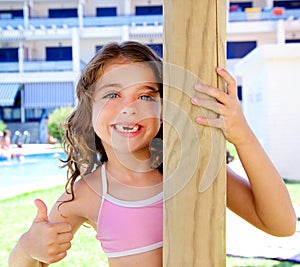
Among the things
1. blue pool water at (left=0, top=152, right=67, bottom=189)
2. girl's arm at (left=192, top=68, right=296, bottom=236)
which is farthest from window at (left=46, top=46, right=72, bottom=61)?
girl's arm at (left=192, top=68, right=296, bottom=236)

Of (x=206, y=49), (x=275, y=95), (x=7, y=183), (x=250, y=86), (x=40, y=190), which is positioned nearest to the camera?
(x=206, y=49)

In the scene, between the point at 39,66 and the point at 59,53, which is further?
the point at 59,53

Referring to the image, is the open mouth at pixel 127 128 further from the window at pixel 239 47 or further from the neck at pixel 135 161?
the window at pixel 239 47

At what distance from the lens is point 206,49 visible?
3.03 feet

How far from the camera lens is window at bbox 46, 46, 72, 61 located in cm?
2694

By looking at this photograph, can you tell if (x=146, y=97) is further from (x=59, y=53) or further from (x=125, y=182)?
(x=59, y=53)

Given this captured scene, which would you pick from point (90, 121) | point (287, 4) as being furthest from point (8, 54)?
point (90, 121)

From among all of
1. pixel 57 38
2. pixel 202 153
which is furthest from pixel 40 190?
pixel 57 38

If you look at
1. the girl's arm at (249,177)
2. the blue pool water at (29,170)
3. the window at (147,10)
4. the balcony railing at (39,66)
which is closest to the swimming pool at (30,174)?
the blue pool water at (29,170)

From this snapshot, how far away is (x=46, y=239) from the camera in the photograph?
1.18 meters

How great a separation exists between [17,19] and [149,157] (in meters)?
27.3

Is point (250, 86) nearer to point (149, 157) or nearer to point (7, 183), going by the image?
point (7, 183)

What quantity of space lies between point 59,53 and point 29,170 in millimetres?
15615

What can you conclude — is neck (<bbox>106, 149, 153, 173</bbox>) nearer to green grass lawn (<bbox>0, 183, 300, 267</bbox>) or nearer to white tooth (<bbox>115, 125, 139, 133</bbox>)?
white tooth (<bbox>115, 125, 139, 133</bbox>)
